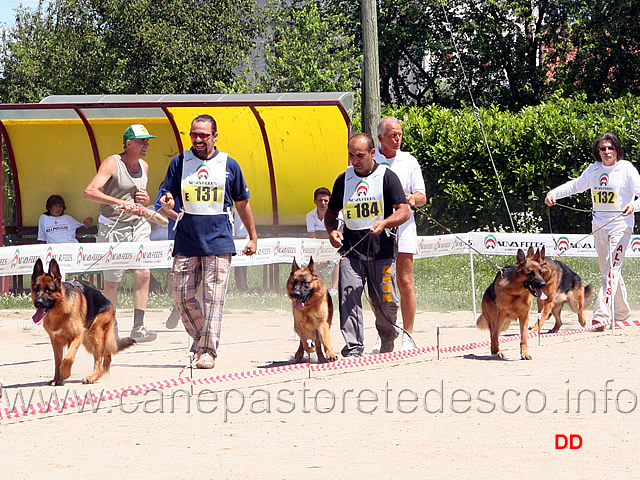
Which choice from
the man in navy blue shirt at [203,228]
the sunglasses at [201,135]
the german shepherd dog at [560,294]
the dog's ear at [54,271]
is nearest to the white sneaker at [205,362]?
the man in navy blue shirt at [203,228]

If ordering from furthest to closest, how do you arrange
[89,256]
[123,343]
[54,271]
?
[89,256], [123,343], [54,271]

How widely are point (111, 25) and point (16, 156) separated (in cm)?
1351

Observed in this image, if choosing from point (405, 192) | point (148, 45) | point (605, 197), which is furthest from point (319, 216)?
point (148, 45)

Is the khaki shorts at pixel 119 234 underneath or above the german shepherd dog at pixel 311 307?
above

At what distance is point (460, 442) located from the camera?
5500mm

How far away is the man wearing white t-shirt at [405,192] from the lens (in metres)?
9.05

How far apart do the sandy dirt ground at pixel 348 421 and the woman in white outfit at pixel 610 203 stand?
6.04 ft

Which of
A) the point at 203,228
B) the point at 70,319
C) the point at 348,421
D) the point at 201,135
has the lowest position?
the point at 348,421

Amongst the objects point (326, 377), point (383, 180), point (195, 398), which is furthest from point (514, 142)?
point (195, 398)

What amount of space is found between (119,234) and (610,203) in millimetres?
5477

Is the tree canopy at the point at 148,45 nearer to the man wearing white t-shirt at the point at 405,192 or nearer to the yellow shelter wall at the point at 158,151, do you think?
the yellow shelter wall at the point at 158,151

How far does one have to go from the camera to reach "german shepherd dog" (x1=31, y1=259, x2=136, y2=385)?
746 cm

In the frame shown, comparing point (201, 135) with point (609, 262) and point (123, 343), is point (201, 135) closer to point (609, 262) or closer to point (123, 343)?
point (123, 343)

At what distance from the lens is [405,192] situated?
9.21 m
